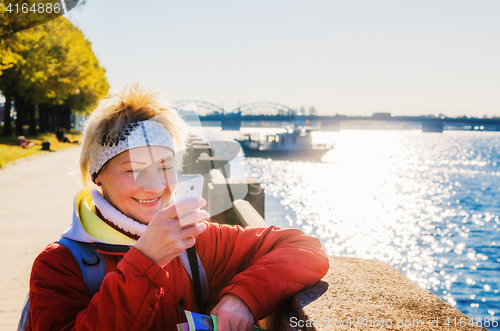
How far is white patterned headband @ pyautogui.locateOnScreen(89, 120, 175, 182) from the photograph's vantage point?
173 cm

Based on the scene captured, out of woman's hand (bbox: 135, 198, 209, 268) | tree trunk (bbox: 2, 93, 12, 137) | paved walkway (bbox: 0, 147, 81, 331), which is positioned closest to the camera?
woman's hand (bbox: 135, 198, 209, 268)

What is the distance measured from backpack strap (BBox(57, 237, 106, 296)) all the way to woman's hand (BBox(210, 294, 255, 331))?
506 millimetres

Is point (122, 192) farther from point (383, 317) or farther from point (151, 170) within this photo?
point (383, 317)

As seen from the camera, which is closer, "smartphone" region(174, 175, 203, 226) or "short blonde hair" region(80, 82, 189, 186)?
"smartphone" region(174, 175, 203, 226)

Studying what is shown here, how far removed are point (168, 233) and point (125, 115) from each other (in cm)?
76

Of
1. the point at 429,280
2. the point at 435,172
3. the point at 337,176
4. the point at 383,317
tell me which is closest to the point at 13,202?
the point at 383,317

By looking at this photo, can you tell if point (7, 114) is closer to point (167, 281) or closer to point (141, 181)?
point (141, 181)

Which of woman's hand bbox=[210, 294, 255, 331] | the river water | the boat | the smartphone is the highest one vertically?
the smartphone

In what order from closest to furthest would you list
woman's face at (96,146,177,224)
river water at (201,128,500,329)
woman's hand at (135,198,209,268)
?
woman's hand at (135,198,209,268) → woman's face at (96,146,177,224) → river water at (201,128,500,329)

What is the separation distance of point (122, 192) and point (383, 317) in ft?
3.99

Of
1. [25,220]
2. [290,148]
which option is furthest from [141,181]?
[290,148]

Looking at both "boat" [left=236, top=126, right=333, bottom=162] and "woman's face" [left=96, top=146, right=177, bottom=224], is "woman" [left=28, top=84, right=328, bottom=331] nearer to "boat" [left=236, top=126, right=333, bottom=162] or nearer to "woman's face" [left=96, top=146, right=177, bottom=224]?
"woman's face" [left=96, top=146, right=177, bottom=224]

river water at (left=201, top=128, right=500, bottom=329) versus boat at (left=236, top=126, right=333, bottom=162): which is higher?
boat at (left=236, top=126, right=333, bottom=162)

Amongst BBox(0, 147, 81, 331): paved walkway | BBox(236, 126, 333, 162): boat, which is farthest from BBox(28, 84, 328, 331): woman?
BBox(236, 126, 333, 162): boat
